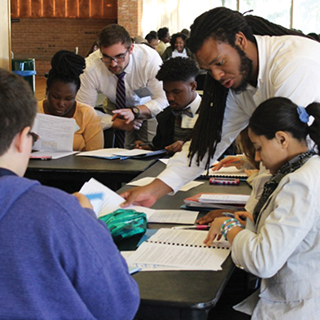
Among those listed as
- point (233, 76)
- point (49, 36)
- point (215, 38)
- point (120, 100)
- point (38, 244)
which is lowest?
point (49, 36)

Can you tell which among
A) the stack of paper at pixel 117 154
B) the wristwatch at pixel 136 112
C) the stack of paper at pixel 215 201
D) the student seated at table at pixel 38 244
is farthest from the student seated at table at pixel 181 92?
the student seated at table at pixel 38 244

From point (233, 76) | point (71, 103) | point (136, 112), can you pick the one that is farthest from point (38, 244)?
point (136, 112)

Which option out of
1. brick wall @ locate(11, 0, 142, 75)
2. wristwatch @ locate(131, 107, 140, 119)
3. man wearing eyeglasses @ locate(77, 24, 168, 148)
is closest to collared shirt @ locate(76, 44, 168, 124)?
man wearing eyeglasses @ locate(77, 24, 168, 148)

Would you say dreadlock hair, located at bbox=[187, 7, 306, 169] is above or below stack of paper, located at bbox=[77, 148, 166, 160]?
above

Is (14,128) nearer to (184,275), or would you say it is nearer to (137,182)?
(184,275)

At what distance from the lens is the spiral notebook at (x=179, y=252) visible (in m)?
1.58

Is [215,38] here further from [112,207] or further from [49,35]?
[49,35]

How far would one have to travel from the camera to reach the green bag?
5.92 ft

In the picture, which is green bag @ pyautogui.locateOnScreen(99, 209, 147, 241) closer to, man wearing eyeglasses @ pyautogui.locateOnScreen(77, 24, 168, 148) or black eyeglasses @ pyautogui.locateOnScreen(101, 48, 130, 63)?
man wearing eyeglasses @ pyautogui.locateOnScreen(77, 24, 168, 148)

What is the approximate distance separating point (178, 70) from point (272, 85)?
1.68m

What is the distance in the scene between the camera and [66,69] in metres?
3.75

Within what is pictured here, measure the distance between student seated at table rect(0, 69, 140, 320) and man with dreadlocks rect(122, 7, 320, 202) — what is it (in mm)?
1118

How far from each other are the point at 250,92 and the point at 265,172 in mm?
348

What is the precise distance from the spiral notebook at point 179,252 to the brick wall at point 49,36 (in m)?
15.9
